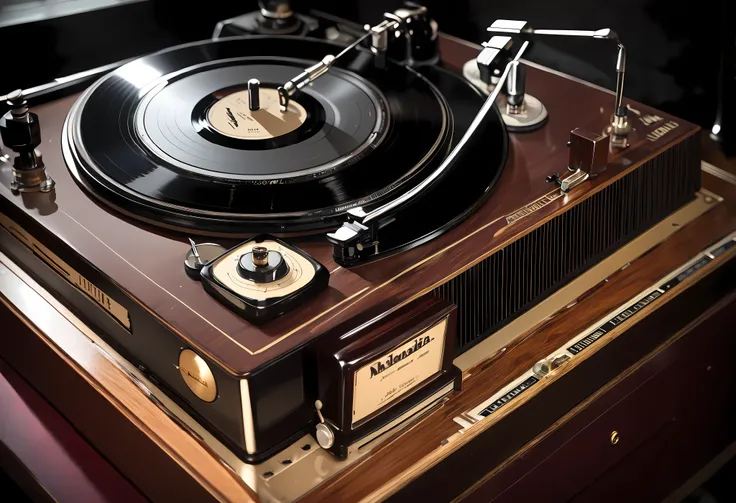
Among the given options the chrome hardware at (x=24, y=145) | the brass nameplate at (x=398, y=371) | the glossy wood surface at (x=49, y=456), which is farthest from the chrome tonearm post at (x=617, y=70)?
the glossy wood surface at (x=49, y=456)

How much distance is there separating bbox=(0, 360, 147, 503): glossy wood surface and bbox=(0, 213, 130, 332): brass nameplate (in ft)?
0.65

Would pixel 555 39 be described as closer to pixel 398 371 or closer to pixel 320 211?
pixel 320 211

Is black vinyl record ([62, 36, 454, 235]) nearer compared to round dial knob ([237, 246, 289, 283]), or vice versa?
round dial knob ([237, 246, 289, 283])

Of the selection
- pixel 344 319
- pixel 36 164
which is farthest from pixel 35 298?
pixel 344 319

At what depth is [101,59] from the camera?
5.54 ft

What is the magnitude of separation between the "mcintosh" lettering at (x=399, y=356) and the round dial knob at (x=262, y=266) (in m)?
0.14

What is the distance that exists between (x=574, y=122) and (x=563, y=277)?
25cm

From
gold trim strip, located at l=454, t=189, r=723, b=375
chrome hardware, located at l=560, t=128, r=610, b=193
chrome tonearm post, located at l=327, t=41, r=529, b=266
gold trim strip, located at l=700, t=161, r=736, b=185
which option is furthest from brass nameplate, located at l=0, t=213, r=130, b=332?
gold trim strip, located at l=700, t=161, r=736, b=185

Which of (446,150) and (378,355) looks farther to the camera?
(446,150)

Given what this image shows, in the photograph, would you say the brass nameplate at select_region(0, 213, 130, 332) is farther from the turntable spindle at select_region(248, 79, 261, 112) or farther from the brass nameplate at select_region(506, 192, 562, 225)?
the brass nameplate at select_region(506, 192, 562, 225)

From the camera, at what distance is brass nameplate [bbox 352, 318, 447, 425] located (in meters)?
0.96

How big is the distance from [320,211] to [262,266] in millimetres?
123

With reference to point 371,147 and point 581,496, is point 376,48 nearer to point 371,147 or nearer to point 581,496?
point 371,147

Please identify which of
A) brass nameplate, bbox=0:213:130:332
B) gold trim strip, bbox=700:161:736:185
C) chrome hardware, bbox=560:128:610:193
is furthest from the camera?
gold trim strip, bbox=700:161:736:185
